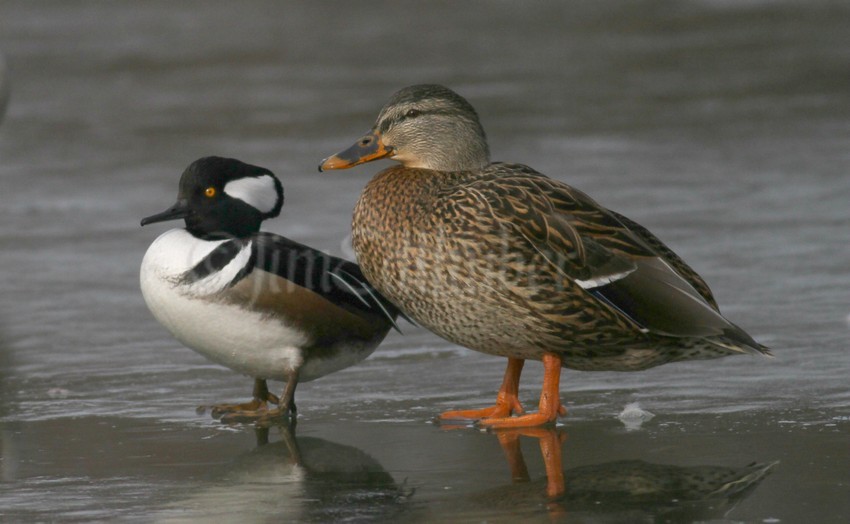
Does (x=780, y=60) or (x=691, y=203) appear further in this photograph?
(x=780, y=60)

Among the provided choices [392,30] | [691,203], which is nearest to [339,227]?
[691,203]

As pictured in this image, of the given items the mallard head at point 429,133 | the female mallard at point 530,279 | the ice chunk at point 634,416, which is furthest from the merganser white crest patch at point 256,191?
the ice chunk at point 634,416

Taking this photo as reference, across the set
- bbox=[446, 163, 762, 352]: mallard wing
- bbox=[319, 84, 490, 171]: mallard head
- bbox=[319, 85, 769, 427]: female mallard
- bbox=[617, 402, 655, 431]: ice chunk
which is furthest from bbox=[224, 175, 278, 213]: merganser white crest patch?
bbox=[617, 402, 655, 431]: ice chunk

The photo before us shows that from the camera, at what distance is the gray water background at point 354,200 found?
4.67 m

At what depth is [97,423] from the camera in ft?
17.8

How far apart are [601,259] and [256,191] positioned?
56.9 inches

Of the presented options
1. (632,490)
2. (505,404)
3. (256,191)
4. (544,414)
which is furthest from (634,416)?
(256,191)

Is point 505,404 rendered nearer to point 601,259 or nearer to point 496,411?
point 496,411

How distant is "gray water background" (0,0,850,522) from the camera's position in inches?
184

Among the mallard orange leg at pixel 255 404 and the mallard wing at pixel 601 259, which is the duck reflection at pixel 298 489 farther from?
the mallard wing at pixel 601 259

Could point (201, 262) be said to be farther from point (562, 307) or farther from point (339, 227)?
point (339, 227)

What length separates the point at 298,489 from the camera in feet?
14.8

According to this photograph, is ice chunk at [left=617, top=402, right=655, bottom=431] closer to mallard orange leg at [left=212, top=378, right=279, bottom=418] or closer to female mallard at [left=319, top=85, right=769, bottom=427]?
female mallard at [left=319, top=85, right=769, bottom=427]

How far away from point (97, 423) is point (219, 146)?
6572mm
